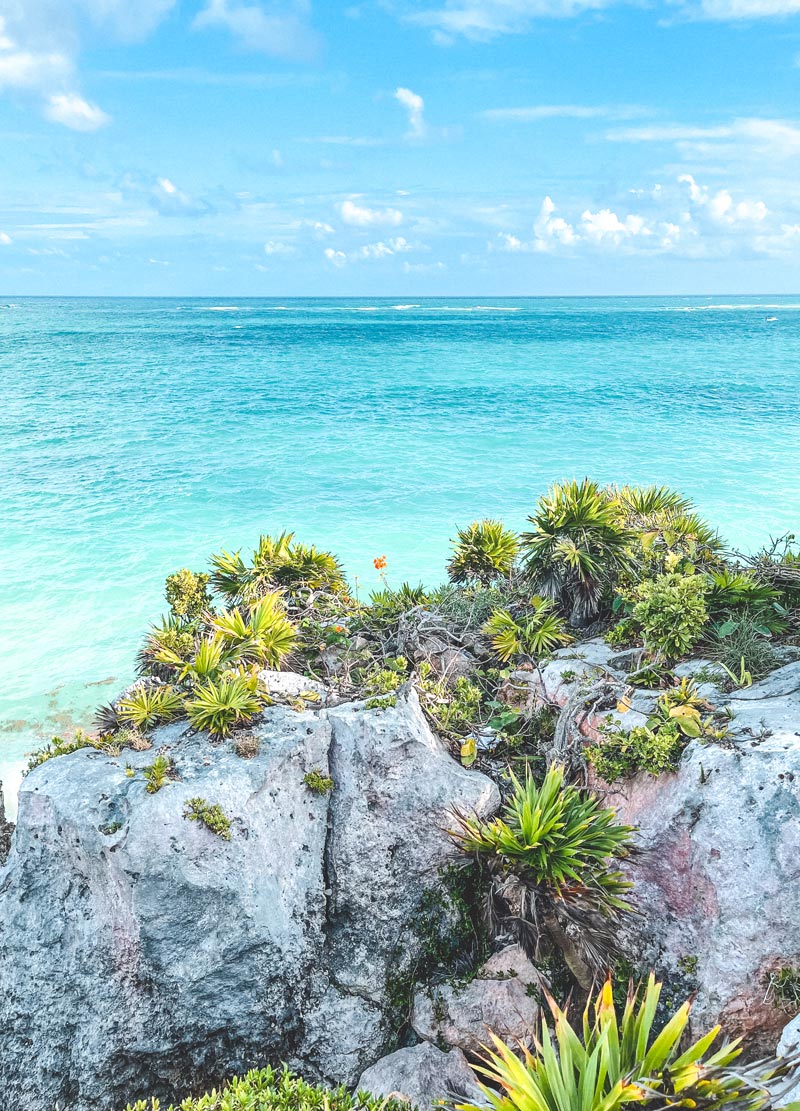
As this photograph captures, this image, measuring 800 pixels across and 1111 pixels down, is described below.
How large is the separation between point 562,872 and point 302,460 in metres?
24.3

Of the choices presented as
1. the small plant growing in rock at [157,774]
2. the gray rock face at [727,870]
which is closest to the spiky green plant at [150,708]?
the small plant growing in rock at [157,774]

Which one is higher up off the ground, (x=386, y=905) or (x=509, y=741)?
(x=509, y=741)

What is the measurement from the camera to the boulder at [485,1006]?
19.4 ft

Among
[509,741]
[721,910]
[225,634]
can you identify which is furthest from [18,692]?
[721,910]

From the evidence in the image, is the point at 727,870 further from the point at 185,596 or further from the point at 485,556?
the point at 185,596

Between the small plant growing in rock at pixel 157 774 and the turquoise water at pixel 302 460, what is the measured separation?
20.8 ft

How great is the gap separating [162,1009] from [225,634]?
3.64m

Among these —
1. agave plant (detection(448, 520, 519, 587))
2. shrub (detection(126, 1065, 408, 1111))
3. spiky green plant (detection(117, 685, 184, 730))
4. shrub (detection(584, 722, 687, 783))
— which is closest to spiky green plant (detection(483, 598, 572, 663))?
agave plant (detection(448, 520, 519, 587))

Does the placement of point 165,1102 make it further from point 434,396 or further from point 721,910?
point 434,396

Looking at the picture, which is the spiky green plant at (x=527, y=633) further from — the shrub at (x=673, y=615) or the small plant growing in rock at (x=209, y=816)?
the small plant growing in rock at (x=209, y=816)

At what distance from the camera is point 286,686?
7676mm

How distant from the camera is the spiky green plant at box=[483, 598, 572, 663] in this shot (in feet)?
28.3

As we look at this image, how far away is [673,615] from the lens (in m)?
7.56

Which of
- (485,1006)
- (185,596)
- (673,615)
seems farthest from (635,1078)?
(185,596)
